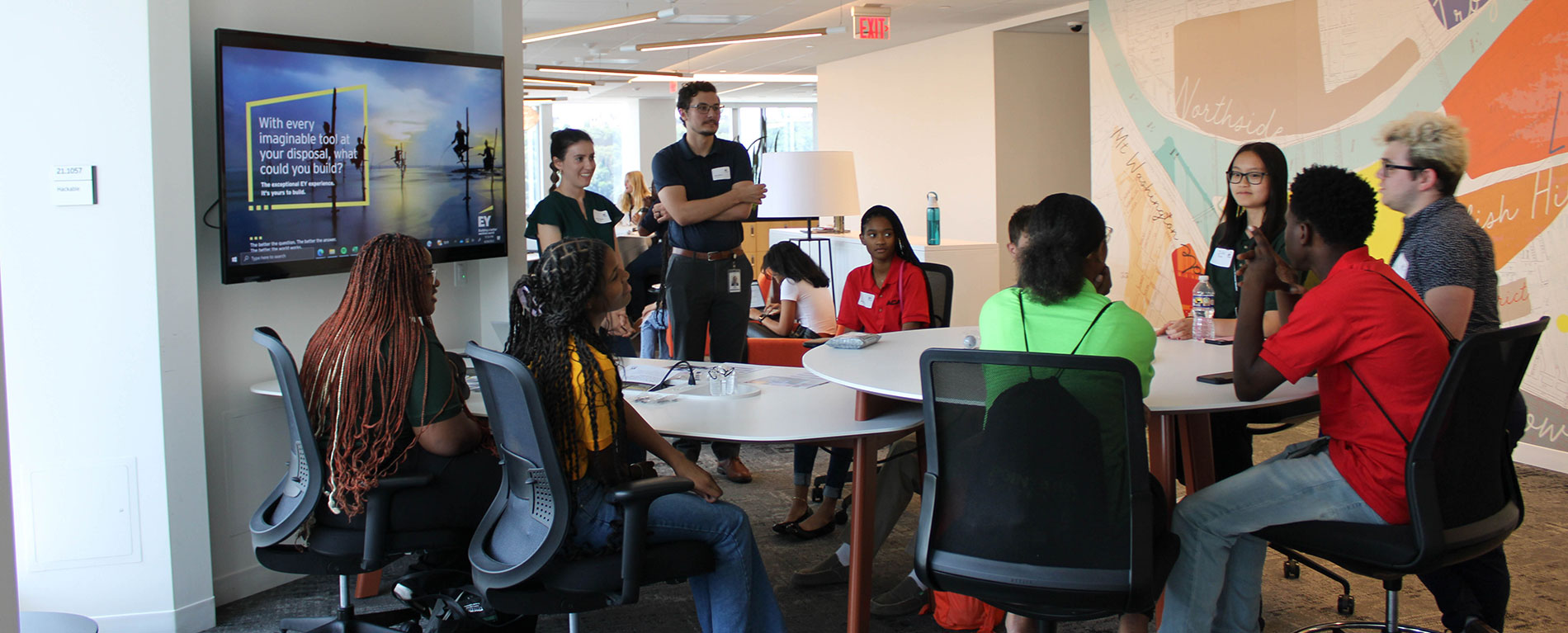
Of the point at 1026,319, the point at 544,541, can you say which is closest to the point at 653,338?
the point at 544,541

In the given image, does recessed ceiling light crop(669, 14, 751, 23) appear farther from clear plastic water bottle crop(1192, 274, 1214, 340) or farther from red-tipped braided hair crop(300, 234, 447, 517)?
red-tipped braided hair crop(300, 234, 447, 517)

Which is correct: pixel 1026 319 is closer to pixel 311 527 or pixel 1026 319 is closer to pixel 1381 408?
pixel 1381 408

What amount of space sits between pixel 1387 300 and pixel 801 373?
1.71 m

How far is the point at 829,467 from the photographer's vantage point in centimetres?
377

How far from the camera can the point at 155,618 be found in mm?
3004

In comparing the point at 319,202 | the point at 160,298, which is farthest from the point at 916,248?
the point at 160,298

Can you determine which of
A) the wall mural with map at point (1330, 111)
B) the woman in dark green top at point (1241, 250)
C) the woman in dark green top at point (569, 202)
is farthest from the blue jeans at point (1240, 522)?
the wall mural with map at point (1330, 111)

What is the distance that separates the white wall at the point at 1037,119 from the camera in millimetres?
9742

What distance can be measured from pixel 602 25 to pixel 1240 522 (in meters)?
7.88

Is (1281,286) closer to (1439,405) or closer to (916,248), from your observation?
(1439,405)

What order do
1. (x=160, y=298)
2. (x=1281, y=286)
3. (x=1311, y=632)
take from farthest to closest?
(x=160, y=298), (x=1311, y=632), (x=1281, y=286)

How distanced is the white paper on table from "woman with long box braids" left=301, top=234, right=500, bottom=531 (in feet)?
2.98

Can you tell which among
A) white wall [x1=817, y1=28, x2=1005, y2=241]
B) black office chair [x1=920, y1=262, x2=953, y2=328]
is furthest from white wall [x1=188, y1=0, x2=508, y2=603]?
white wall [x1=817, y1=28, x2=1005, y2=241]

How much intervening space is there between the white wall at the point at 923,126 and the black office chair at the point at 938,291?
17.1 feet
